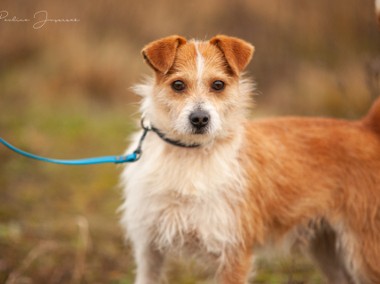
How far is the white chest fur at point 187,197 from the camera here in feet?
12.4

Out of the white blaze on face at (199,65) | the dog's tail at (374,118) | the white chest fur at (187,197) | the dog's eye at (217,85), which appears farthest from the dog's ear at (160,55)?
the dog's tail at (374,118)

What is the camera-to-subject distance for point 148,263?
4117 millimetres

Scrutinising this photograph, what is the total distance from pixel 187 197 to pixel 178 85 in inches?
29.2

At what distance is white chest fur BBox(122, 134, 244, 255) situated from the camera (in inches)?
149

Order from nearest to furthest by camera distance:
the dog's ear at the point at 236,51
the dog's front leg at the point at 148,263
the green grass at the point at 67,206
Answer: the dog's ear at the point at 236,51
the dog's front leg at the point at 148,263
the green grass at the point at 67,206

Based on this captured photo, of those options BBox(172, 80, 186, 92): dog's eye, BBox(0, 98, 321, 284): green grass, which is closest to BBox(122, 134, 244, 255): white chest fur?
BBox(172, 80, 186, 92): dog's eye

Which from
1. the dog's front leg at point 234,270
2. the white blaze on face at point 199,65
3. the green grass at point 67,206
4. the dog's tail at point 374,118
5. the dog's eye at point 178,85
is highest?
the white blaze on face at point 199,65

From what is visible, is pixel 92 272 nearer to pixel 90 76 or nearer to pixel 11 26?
pixel 90 76

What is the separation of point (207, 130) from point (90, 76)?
7.22 m

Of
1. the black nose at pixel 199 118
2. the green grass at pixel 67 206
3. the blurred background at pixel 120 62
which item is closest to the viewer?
the black nose at pixel 199 118

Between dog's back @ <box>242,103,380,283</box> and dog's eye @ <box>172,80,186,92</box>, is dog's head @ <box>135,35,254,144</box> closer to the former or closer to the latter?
dog's eye @ <box>172,80,186,92</box>

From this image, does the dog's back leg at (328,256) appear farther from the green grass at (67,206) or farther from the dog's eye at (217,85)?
the dog's eye at (217,85)

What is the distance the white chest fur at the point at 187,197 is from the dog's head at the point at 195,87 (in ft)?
0.48

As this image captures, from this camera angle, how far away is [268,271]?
554cm
